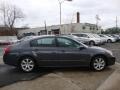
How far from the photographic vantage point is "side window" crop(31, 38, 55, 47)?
1053 centimetres

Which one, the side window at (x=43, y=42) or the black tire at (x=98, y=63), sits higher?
the side window at (x=43, y=42)

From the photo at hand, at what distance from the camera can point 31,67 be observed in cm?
1040

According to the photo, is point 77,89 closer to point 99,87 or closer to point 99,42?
point 99,87

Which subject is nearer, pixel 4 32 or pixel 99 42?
pixel 99 42

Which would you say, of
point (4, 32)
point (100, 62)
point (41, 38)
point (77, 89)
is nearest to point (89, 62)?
point (100, 62)

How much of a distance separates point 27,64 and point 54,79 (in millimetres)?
1878

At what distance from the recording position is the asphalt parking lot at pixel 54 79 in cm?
787

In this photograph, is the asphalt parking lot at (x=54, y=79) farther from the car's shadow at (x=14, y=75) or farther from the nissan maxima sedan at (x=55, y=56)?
the nissan maxima sedan at (x=55, y=56)

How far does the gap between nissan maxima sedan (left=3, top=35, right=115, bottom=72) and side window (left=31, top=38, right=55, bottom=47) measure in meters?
0.05

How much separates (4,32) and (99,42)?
2014 inches

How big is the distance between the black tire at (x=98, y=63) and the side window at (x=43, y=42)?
177cm

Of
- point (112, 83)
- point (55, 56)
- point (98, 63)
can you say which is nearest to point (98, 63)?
point (98, 63)

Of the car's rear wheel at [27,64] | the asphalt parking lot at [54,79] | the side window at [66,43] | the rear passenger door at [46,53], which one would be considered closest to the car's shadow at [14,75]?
the asphalt parking lot at [54,79]

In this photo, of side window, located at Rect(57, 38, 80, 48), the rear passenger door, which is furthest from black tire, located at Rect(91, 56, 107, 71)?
the rear passenger door
